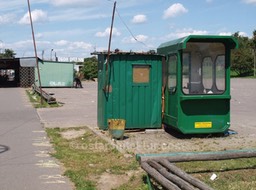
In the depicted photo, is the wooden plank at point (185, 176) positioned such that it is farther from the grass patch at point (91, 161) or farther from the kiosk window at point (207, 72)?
the kiosk window at point (207, 72)

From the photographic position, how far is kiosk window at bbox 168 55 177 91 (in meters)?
10.7

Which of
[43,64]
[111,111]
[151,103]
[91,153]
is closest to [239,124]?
[151,103]

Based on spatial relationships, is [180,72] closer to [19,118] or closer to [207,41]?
[207,41]

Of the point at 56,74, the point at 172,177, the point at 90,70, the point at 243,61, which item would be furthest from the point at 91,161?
the point at 243,61

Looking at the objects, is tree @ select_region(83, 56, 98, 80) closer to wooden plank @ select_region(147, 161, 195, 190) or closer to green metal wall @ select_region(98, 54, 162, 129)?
green metal wall @ select_region(98, 54, 162, 129)

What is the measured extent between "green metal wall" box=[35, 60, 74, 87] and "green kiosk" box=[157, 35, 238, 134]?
113 ft

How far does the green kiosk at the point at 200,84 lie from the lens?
10445 mm

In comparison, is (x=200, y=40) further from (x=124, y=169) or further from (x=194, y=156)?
(x=194, y=156)

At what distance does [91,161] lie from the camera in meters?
8.20

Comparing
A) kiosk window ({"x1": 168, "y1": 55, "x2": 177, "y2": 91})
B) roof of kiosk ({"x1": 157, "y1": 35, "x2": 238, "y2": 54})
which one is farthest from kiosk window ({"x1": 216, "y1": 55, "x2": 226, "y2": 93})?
kiosk window ({"x1": 168, "y1": 55, "x2": 177, "y2": 91})

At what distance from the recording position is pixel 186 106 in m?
10.5

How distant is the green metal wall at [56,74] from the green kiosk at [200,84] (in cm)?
3440

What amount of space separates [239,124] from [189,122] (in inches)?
146

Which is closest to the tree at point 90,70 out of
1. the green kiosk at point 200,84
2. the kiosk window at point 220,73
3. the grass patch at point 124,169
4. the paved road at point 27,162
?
the paved road at point 27,162
